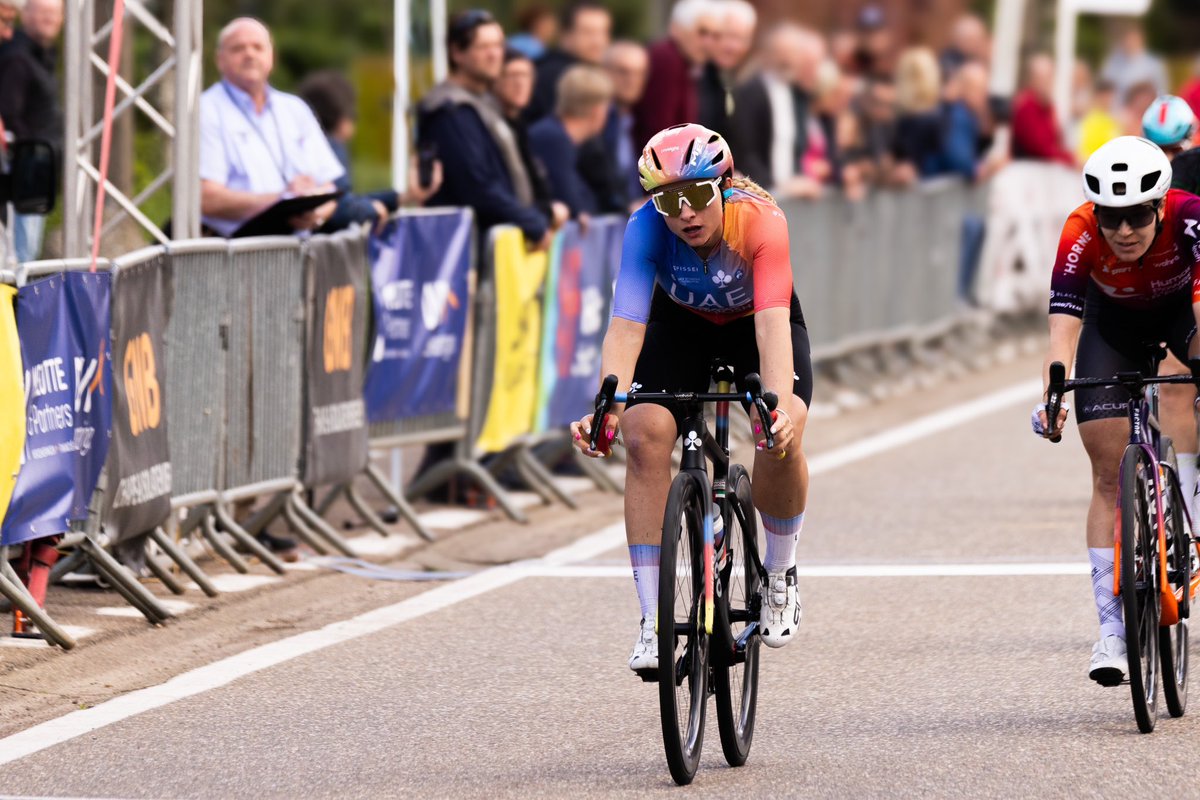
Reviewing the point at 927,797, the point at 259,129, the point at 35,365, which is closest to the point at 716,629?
the point at 927,797

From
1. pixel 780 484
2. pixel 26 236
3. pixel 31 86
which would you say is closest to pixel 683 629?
pixel 780 484

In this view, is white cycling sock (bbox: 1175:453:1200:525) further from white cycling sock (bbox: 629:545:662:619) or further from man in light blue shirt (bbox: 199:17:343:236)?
man in light blue shirt (bbox: 199:17:343:236)

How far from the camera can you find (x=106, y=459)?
10203mm

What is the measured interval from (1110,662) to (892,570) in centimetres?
359

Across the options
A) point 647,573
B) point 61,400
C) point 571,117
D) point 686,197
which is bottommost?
point 647,573

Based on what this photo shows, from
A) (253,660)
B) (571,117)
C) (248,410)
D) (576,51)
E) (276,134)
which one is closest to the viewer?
(253,660)

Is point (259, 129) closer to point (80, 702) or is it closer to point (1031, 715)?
point (80, 702)

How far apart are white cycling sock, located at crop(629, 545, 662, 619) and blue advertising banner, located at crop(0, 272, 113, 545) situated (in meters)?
2.79

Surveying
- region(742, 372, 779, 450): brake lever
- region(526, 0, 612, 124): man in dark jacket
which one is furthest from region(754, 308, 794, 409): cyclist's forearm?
region(526, 0, 612, 124): man in dark jacket

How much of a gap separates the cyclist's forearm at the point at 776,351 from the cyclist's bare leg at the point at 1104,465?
4.37 feet

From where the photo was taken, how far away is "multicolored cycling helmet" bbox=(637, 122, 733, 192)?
762 cm

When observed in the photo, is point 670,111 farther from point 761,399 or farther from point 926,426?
point 761,399

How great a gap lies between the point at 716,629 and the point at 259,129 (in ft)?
17.6

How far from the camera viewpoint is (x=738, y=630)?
8.15 m
